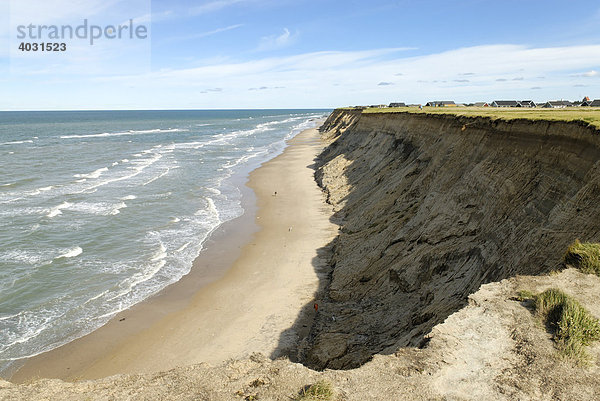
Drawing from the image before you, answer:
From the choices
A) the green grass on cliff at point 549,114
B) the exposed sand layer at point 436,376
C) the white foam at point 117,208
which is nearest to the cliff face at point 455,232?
the green grass on cliff at point 549,114

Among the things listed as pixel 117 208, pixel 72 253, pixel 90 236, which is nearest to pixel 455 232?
pixel 72 253

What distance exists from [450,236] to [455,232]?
0.26 metres

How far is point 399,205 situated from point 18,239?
24136mm

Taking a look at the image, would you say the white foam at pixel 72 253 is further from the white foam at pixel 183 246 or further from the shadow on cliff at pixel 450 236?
the shadow on cliff at pixel 450 236

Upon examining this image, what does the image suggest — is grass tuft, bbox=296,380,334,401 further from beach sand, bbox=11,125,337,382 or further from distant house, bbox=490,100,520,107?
distant house, bbox=490,100,520,107

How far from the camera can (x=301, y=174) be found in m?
51.2

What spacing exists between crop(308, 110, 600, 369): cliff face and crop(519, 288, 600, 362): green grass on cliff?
256cm

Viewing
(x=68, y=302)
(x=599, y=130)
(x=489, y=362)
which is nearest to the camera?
(x=489, y=362)

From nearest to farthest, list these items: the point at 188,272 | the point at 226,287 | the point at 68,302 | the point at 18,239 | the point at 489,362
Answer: the point at 489,362, the point at 68,302, the point at 226,287, the point at 188,272, the point at 18,239

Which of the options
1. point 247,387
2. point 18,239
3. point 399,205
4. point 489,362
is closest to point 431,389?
point 489,362

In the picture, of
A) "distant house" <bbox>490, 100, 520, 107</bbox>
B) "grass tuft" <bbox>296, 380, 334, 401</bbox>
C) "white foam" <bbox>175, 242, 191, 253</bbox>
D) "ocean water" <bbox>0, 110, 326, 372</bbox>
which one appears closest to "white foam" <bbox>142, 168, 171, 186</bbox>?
"ocean water" <bbox>0, 110, 326, 372</bbox>

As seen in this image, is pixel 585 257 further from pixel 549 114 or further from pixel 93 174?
pixel 93 174

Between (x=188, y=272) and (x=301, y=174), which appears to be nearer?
(x=188, y=272)

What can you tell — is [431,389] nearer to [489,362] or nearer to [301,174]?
[489,362]
